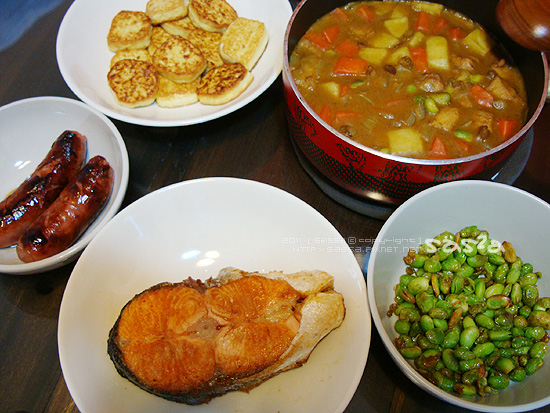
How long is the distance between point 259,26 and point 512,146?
1708 millimetres

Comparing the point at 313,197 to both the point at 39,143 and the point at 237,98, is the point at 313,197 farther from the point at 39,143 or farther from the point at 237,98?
the point at 39,143

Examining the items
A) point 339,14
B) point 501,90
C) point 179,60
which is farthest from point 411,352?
point 179,60

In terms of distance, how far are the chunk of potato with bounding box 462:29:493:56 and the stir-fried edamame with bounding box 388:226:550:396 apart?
1136 mm

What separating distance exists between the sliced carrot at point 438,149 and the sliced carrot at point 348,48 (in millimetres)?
738

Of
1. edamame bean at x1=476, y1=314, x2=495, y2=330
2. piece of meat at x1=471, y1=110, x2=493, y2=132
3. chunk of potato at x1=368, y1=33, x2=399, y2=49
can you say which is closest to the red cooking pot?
piece of meat at x1=471, y1=110, x2=493, y2=132

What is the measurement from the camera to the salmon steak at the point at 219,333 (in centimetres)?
185

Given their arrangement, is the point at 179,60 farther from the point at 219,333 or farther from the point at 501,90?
the point at 501,90

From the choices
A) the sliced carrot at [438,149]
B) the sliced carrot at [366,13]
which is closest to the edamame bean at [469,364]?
the sliced carrot at [438,149]

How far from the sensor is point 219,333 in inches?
74.9

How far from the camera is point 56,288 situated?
93.5 inches

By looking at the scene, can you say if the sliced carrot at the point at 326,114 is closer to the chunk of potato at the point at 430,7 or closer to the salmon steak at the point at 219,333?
the salmon steak at the point at 219,333

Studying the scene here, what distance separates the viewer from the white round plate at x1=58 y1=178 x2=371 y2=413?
194 centimetres

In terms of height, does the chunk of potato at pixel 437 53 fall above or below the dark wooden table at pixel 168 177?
above

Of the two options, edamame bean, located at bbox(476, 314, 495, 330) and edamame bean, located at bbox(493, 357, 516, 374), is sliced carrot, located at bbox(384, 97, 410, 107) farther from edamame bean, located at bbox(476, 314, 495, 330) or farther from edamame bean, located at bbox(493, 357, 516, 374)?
edamame bean, located at bbox(493, 357, 516, 374)
